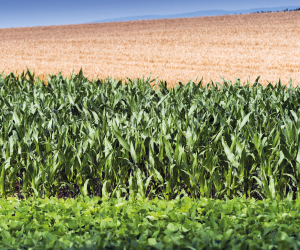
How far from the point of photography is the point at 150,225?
2393 mm

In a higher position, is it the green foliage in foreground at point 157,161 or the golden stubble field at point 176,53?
the golden stubble field at point 176,53

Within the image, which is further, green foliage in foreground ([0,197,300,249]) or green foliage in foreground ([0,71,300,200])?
green foliage in foreground ([0,71,300,200])

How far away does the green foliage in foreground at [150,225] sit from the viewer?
207 centimetres

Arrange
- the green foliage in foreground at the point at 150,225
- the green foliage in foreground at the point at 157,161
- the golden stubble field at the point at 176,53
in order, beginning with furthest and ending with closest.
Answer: the golden stubble field at the point at 176,53 < the green foliage in foreground at the point at 157,161 < the green foliage in foreground at the point at 150,225

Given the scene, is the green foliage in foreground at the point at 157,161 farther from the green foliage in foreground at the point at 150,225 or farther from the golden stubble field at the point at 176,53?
the golden stubble field at the point at 176,53

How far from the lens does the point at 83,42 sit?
81.9ft

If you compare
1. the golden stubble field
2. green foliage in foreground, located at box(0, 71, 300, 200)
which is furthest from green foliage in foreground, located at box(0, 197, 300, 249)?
the golden stubble field

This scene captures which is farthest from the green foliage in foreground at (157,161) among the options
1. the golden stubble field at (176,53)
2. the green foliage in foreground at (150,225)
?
the golden stubble field at (176,53)

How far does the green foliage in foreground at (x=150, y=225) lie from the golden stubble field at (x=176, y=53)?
8.58m

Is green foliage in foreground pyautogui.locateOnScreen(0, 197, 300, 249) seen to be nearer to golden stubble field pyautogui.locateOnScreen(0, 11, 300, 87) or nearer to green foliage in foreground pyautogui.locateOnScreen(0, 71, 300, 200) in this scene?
green foliage in foreground pyautogui.locateOnScreen(0, 71, 300, 200)

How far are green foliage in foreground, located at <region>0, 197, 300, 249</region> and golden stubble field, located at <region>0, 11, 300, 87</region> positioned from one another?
8583 millimetres

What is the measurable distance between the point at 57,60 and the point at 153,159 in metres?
16.0

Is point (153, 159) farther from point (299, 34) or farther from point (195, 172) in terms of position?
point (299, 34)

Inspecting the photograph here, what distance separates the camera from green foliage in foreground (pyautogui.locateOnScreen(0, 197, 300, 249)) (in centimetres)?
207
